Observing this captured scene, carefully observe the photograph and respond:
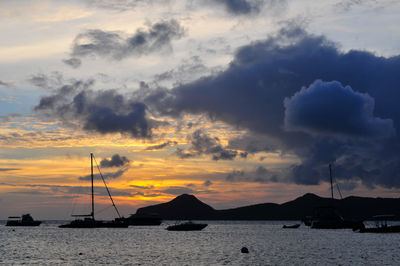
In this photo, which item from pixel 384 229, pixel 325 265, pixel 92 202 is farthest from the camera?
pixel 92 202

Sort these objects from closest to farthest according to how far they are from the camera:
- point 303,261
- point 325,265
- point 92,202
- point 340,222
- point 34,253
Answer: point 325,265 → point 303,261 → point 34,253 → point 92,202 → point 340,222

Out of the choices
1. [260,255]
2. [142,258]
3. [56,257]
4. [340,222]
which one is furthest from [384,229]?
[56,257]

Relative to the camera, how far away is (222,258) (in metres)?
81.3

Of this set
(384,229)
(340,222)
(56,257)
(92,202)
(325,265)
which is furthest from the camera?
(340,222)

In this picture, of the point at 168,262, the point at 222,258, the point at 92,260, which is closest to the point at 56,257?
the point at 92,260

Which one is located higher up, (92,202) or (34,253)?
(92,202)

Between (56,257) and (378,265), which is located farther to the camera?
(56,257)

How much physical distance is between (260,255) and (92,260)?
2976 centimetres

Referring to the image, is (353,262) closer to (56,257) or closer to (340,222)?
(56,257)

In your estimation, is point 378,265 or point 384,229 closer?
point 378,265

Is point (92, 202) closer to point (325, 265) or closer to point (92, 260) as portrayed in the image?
point (92, 260)

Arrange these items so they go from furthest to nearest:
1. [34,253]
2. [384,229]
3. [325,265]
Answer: [384,229], [34,253], [325,265]

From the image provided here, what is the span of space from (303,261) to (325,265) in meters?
6.28

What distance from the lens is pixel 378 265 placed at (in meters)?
71.3
